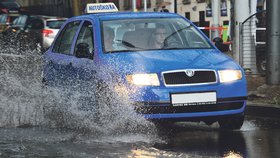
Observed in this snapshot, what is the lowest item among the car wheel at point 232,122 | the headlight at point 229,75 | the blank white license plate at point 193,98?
the car wheel at point 232,122

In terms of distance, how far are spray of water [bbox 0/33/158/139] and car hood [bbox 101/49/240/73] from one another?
0.31 metres

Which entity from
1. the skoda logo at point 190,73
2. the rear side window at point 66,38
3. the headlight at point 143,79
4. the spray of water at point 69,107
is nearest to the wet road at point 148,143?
the spray of water at point 69,107

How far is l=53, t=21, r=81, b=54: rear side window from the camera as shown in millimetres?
9695

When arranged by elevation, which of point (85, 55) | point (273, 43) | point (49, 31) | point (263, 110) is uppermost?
point (85, 55)

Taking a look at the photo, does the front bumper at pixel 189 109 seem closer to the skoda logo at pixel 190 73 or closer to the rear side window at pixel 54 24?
the skoda logo at pixel 190 73

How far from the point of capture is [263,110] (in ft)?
32.2

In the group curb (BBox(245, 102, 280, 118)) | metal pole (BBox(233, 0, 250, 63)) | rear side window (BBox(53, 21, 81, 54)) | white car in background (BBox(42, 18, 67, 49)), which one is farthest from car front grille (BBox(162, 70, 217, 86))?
white car in background (BBox(42, 18, 67, 49))

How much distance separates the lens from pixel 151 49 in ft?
27.9

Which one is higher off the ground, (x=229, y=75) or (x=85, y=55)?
(x=85, y=55)

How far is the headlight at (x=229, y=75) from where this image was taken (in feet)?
25.7

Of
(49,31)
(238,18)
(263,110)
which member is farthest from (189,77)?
(49,31)

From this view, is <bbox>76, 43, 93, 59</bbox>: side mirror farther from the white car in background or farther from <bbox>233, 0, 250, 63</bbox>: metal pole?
the white car in background

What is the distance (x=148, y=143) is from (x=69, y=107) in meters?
1.84

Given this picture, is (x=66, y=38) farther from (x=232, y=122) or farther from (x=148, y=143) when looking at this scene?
(x=148, y=143)
